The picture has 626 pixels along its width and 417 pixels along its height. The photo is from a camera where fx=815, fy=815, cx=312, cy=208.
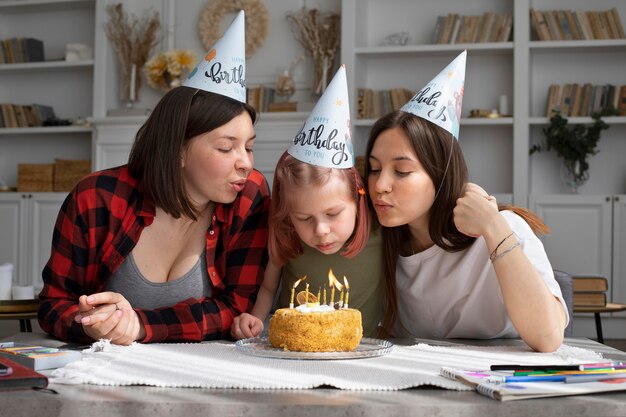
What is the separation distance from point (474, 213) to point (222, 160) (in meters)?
0.50

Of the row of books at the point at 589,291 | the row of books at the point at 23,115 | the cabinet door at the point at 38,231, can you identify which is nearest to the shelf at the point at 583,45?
the row of books at the point at 589,291

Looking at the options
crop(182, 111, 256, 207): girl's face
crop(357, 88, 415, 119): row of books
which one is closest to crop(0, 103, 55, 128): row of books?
crop(357, 88, 415, 119): row of books

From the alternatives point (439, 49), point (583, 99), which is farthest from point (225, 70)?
point (583, 99)

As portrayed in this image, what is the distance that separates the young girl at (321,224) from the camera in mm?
1539

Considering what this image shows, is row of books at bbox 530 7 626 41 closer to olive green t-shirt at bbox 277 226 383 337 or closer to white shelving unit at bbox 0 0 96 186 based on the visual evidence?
white shelving unit at bbox 0 0 96 186

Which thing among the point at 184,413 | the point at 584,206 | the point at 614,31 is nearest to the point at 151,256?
the point at 184,413

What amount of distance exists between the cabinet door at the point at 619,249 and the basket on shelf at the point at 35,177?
370 cm

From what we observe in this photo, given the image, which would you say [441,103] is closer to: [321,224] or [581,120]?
[321,224]

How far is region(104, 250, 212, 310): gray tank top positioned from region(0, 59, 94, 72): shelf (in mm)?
4335

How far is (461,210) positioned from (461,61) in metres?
0.40

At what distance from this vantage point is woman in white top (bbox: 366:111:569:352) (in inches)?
56.3

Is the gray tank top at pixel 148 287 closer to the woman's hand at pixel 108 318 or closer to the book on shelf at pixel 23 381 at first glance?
the woman's hand at pixel 108 318

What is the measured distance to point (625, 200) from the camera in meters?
4.81

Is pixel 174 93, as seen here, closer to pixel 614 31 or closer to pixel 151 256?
pixel 151 256
